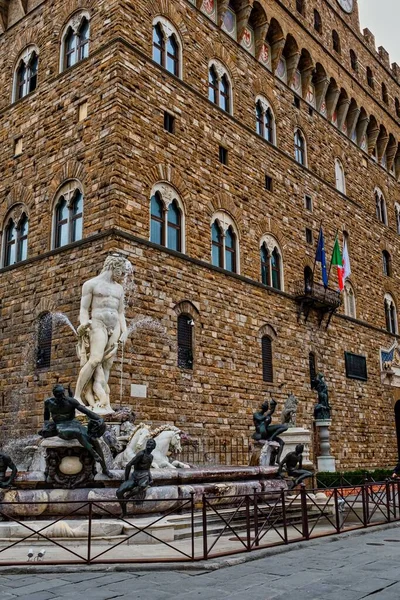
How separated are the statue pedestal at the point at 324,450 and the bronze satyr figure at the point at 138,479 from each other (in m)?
11.7

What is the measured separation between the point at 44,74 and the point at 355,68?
15593 mm

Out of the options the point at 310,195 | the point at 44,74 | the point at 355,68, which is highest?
the point at 355,68

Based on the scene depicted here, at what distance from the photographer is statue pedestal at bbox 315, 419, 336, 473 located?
18.8 m

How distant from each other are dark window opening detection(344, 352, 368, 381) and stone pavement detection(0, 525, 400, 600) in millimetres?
15552

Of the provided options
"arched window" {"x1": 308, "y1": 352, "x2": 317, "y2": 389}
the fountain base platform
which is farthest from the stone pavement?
"arched window" {"x1": 308, "y1": 352, "x2": 317, "y2": 389}

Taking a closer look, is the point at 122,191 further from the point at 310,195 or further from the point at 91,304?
the point at 310,195

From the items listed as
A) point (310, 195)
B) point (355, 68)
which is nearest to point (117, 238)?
point (310, 195)

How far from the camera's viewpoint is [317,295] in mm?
20547

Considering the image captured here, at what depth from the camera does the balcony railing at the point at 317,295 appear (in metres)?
20.2

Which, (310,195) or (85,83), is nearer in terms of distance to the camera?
(85,83)

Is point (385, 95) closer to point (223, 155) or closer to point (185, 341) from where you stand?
point (223, 155)

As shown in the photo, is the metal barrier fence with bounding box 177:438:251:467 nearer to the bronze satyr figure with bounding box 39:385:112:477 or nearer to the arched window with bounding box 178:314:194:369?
the arched window with bounding box 178:314:194:369

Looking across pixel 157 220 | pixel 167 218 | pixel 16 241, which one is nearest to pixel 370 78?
pixel 167 218

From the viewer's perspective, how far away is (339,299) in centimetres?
2173
